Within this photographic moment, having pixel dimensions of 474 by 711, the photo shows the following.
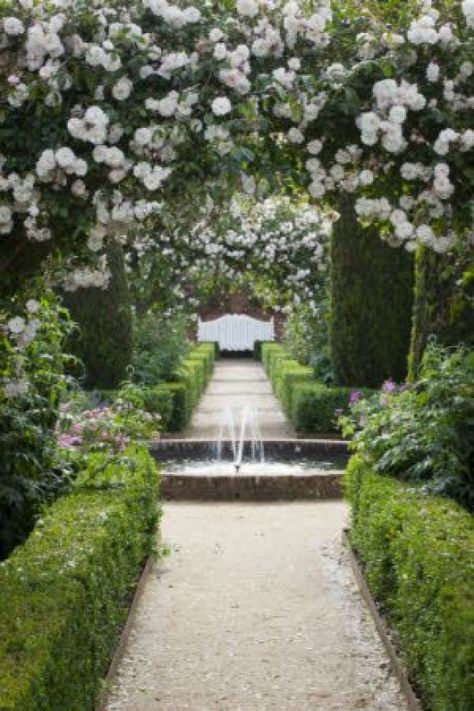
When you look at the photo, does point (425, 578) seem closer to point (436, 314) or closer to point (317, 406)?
point (436, 314)

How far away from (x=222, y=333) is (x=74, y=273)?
1142 inches

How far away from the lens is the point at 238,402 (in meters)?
17.1

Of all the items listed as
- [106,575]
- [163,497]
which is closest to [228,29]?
[106,575]

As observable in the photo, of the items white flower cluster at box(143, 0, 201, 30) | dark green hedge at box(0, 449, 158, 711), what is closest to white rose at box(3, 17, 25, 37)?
white flower cluster at box(143, 0, 201, 30)

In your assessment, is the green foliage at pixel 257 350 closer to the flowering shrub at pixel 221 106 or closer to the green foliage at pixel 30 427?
the green foliage at pixel 30 427

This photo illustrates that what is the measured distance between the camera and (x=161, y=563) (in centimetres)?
617

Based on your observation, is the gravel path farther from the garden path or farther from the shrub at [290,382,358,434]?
the garden path

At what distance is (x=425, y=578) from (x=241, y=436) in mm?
7457

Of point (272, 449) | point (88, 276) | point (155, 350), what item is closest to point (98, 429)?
point (88, 276)

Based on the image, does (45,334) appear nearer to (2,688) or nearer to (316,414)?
(2,688)

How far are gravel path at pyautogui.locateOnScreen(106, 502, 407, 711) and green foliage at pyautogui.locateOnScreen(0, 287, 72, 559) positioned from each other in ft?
2.43

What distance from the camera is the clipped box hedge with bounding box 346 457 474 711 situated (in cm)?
314

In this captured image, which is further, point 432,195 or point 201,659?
point 201,659

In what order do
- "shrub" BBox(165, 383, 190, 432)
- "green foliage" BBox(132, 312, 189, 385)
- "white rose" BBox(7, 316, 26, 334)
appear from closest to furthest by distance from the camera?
"white rose" BBox(7, 316, 26, 334), "shrub" BBox(165, 383, 190, 432), "green foliage" BBox(132, 312, 189, 385)
